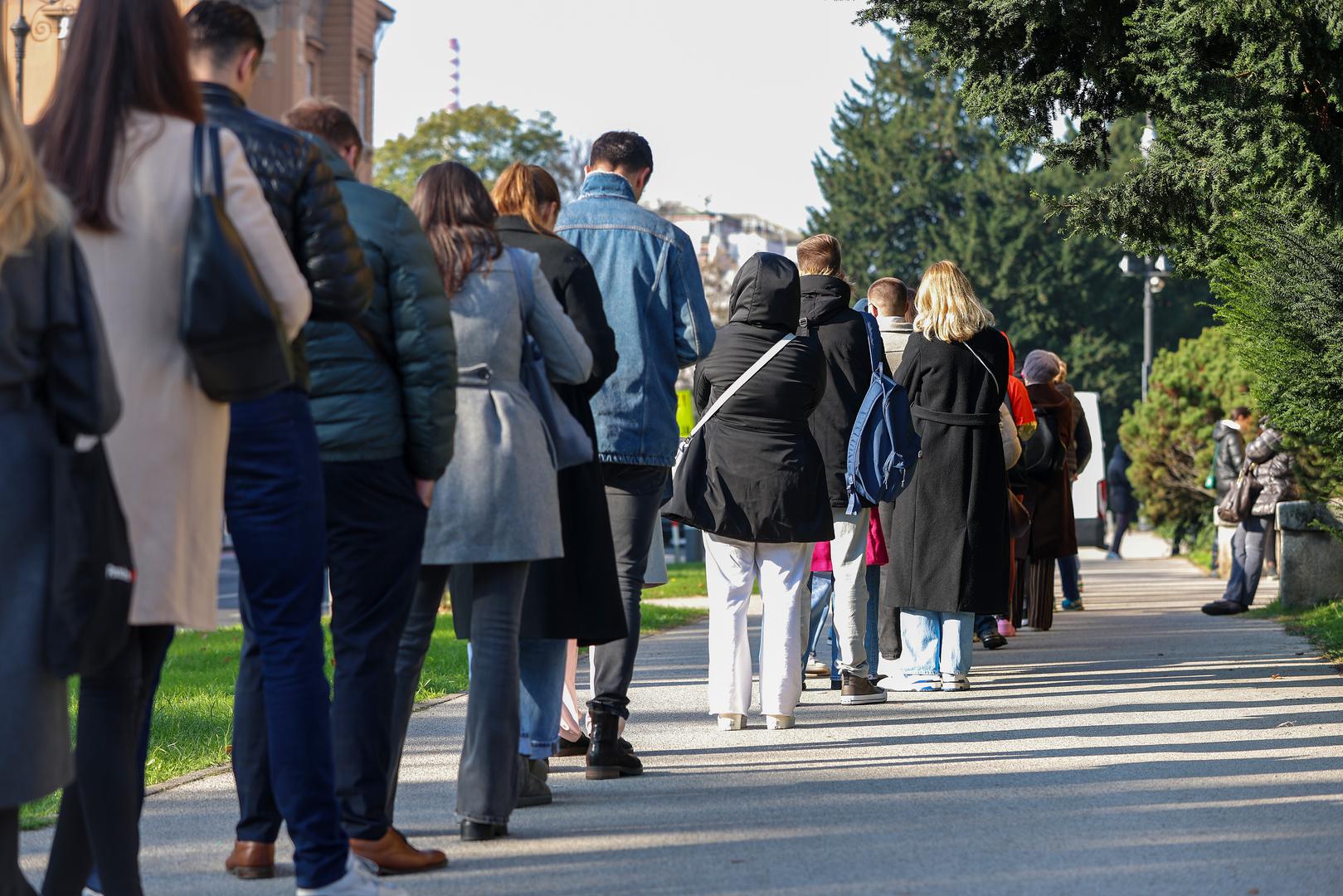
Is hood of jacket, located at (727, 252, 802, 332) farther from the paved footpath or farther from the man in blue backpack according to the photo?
the paved footpath

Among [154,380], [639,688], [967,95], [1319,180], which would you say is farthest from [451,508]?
[967,95]

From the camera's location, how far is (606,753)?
6.81m

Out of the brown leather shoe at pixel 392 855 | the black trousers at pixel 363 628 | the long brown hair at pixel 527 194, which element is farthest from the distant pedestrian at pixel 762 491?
the black trousers at pixel 363 628

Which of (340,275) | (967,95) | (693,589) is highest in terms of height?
(967,95)

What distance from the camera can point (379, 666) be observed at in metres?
4.99

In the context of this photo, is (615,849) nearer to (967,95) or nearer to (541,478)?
(541,478)

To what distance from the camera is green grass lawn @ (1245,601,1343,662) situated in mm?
11242

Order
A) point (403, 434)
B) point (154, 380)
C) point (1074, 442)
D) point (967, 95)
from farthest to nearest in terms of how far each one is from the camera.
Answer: point (1074, 442) → point (967, 95) → point (403, 434) → point (154, 380)

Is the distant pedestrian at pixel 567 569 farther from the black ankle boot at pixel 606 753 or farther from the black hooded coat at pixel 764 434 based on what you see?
the black hooded coat at pixel 764 434

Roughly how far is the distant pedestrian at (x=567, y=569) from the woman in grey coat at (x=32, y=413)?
249cm

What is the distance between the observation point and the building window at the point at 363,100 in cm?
5159

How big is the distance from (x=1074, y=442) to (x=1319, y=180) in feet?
17.1

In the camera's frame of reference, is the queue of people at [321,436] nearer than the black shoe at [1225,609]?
Yes

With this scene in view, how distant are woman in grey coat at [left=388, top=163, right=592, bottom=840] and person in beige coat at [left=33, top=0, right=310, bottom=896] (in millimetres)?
1292
